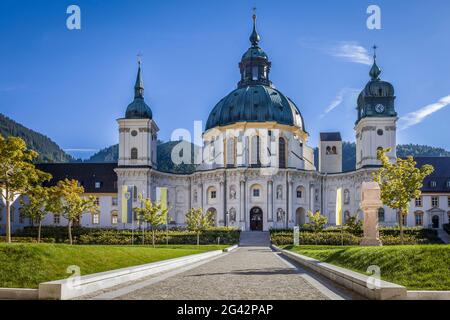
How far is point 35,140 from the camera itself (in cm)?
13512

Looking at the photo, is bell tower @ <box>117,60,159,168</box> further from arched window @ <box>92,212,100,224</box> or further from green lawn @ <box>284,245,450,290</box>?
green lawn @ <box>284,245,450,290</box>

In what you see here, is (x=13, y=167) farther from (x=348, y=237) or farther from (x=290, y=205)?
(x=290, y=205)

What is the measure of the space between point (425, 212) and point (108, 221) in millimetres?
51560

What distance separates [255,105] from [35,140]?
207ft

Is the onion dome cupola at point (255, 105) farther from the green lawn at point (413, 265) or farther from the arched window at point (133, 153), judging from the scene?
the green lawn at point (413, 265)

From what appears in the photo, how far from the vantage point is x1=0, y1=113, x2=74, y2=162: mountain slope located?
10662cm

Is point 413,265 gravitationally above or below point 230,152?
below

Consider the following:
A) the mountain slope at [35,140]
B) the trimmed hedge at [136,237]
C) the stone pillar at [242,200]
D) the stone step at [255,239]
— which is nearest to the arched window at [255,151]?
Answer: the stone pillar at [242,200]

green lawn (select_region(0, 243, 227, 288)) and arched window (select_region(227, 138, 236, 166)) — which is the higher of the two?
arched window (select_region(227, 138, 236, 166))

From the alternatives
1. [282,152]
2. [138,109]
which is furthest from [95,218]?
[282,152]

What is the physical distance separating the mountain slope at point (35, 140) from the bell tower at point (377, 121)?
5997 cm

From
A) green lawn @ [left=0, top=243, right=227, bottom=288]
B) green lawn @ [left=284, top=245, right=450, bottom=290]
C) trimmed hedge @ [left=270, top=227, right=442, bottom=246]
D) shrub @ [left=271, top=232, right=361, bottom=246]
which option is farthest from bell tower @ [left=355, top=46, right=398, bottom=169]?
green lawn @ [left=0, top=243, right=227, bottom=288]

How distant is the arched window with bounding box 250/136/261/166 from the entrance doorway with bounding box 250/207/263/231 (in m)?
7.61

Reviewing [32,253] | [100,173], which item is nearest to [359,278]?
[32,253]
